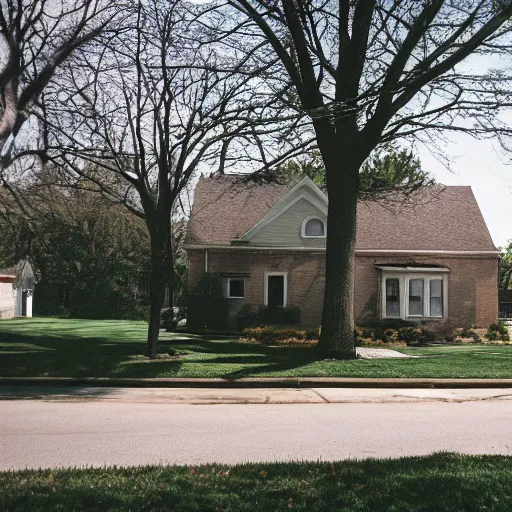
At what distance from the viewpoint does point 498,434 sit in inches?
349

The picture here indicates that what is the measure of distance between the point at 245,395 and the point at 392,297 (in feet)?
66.3

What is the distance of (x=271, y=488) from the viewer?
5629 millimetres

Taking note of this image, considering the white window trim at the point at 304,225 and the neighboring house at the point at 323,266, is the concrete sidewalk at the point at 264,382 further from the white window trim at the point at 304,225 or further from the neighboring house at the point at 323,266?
the white window trim at the point at 304,225

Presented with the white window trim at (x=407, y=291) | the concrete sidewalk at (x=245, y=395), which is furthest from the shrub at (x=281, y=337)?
the concrete sidewalk at (x=245, y=395)

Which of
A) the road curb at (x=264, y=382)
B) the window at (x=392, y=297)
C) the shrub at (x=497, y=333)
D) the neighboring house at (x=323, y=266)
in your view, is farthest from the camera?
the window at (x=392, y=297)

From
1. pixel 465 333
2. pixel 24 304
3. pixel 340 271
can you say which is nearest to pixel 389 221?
pixel 465 333

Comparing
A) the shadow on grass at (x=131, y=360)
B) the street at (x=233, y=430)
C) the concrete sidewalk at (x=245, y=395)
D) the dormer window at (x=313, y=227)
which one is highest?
the dormer window at (x=313, y=227)

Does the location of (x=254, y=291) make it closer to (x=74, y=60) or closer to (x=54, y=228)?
(x=54, y=228)

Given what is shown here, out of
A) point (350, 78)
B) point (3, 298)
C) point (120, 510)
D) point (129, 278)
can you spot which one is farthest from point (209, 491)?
point (129, 278)

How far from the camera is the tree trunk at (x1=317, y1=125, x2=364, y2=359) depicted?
18.1 m

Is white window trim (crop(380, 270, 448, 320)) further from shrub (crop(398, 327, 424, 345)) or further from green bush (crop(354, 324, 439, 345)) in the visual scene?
shrub (crop(398, 327, 424, 345))

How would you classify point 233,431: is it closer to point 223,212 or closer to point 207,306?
point 207,306

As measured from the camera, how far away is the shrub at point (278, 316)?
3103cm

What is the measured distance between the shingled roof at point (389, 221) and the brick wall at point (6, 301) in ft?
46.0
